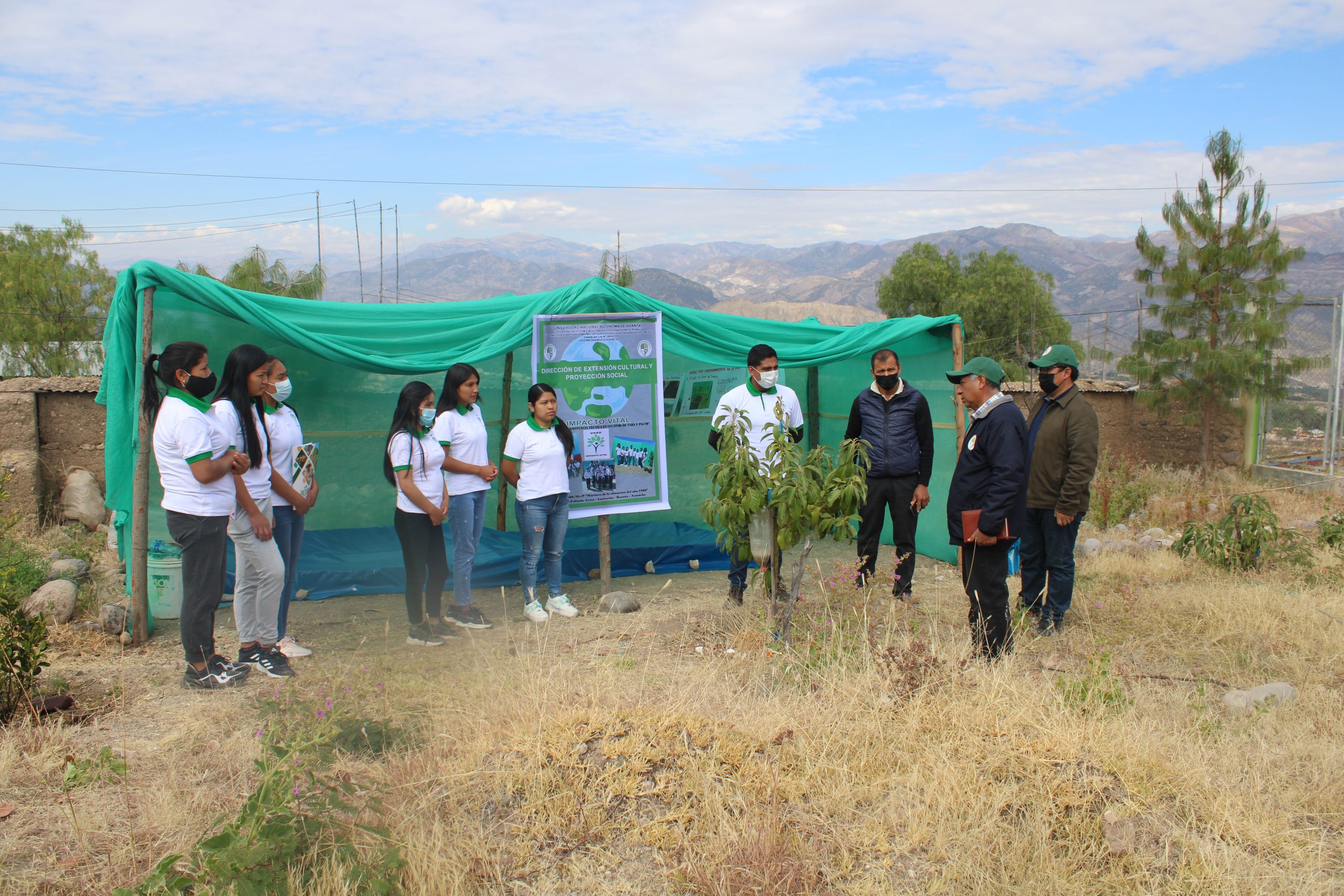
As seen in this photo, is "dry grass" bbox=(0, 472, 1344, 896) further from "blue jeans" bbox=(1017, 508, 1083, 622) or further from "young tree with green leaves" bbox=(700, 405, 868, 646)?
→ "blue jeans" bbox=(1017, 508, 1083, 622)

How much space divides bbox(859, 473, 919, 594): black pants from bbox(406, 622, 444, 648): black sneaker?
106 inches

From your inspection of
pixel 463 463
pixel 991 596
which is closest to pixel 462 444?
pixel 463 463

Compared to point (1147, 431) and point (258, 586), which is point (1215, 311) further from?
point (258, 586)

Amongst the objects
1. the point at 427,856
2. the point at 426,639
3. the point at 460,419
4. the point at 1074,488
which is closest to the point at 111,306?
the point at 460,419

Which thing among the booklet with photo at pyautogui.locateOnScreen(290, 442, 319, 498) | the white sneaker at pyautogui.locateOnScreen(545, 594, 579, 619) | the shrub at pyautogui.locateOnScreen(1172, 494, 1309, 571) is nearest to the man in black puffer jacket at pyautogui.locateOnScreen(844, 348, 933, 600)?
the white sneaker at pyautogui.locateOnScreen(545, 594, 579, 619)

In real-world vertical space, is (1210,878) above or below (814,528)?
below

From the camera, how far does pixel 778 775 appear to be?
3002 mm

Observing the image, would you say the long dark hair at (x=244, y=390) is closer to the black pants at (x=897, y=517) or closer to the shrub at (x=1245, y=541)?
the black pants at (x=897, y=517)

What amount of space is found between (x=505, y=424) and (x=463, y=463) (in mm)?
2251

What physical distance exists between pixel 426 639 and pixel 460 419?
1327 millimetres

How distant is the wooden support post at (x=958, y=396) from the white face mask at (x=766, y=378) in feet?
7.34

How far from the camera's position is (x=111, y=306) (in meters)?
5.07

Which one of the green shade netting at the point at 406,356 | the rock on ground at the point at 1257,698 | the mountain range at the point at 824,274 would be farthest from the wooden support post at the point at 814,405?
the mountain range at the point at 824,274

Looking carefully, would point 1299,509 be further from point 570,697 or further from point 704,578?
point 570,697
